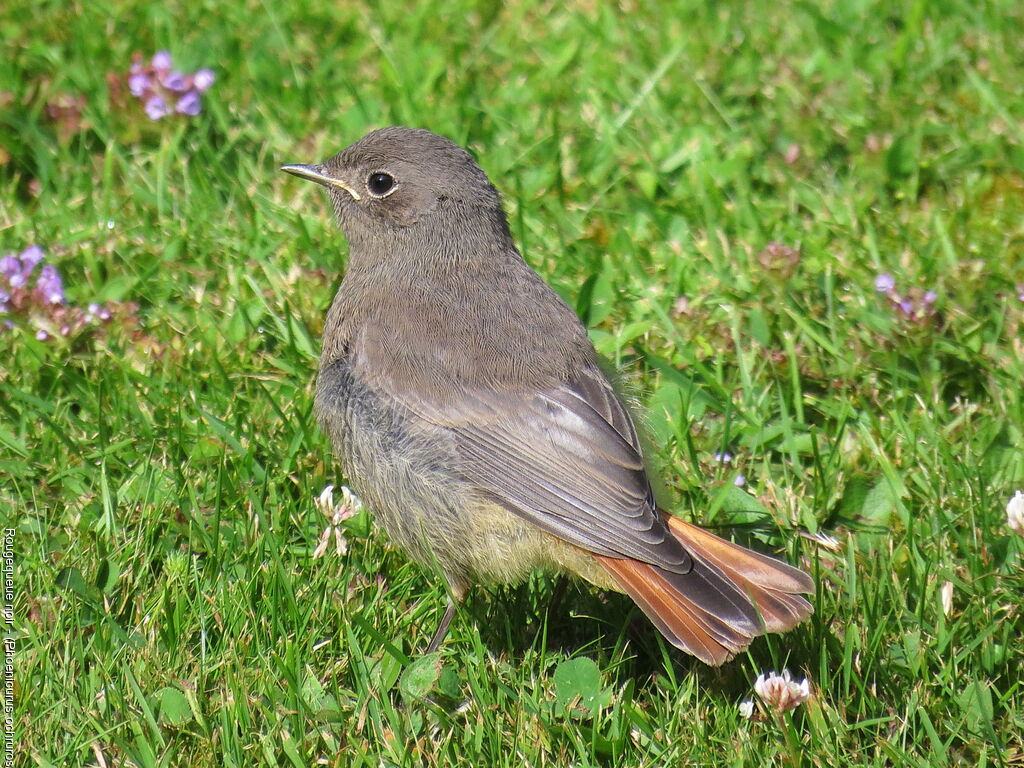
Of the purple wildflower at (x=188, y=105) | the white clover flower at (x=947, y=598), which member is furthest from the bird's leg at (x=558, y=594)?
the purple wildflower at (x=188, y=105)

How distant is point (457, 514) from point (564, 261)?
201 cm

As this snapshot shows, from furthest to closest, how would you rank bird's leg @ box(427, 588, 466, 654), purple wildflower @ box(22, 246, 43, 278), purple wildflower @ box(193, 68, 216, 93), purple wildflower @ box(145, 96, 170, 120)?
purple wildflower @ box(193, 68, 216, 93) < purple wildflower @ box(145, 96, 170, 120) < purple wildflower @ box(22, 246, 43, 278) < bird's leg @ box(427, 588, 466, 654)

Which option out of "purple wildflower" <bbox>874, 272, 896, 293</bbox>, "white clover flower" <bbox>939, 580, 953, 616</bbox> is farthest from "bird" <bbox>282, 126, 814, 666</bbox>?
"purple wildflower" <bbox>874, 272, 896, 293</bbox>

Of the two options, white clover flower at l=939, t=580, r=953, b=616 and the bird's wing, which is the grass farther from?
the bird's wing

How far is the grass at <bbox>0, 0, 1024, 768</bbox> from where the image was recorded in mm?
4121

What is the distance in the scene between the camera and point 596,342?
577 centimetres

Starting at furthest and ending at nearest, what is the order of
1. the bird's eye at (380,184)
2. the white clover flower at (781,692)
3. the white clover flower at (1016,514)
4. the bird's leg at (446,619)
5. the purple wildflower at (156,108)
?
1. the purple wildflower at (156,108)
2. the bird's eye at (380,184)
3. the white clover flower at (1016,514)
4. the bird's leg at (446,619)
5. the white clover flower at (781,692)

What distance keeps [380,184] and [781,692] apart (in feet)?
7.64

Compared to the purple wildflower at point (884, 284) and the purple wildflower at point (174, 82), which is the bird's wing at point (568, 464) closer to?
the purple wildflower at point (884, 284)

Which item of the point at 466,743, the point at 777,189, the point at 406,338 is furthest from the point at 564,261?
the point at 466,743

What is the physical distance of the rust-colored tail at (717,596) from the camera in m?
4.01

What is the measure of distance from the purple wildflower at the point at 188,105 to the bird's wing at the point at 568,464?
279 cm

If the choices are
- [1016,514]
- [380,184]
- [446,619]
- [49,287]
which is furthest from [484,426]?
[49,287]

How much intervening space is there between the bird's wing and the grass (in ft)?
1.39
